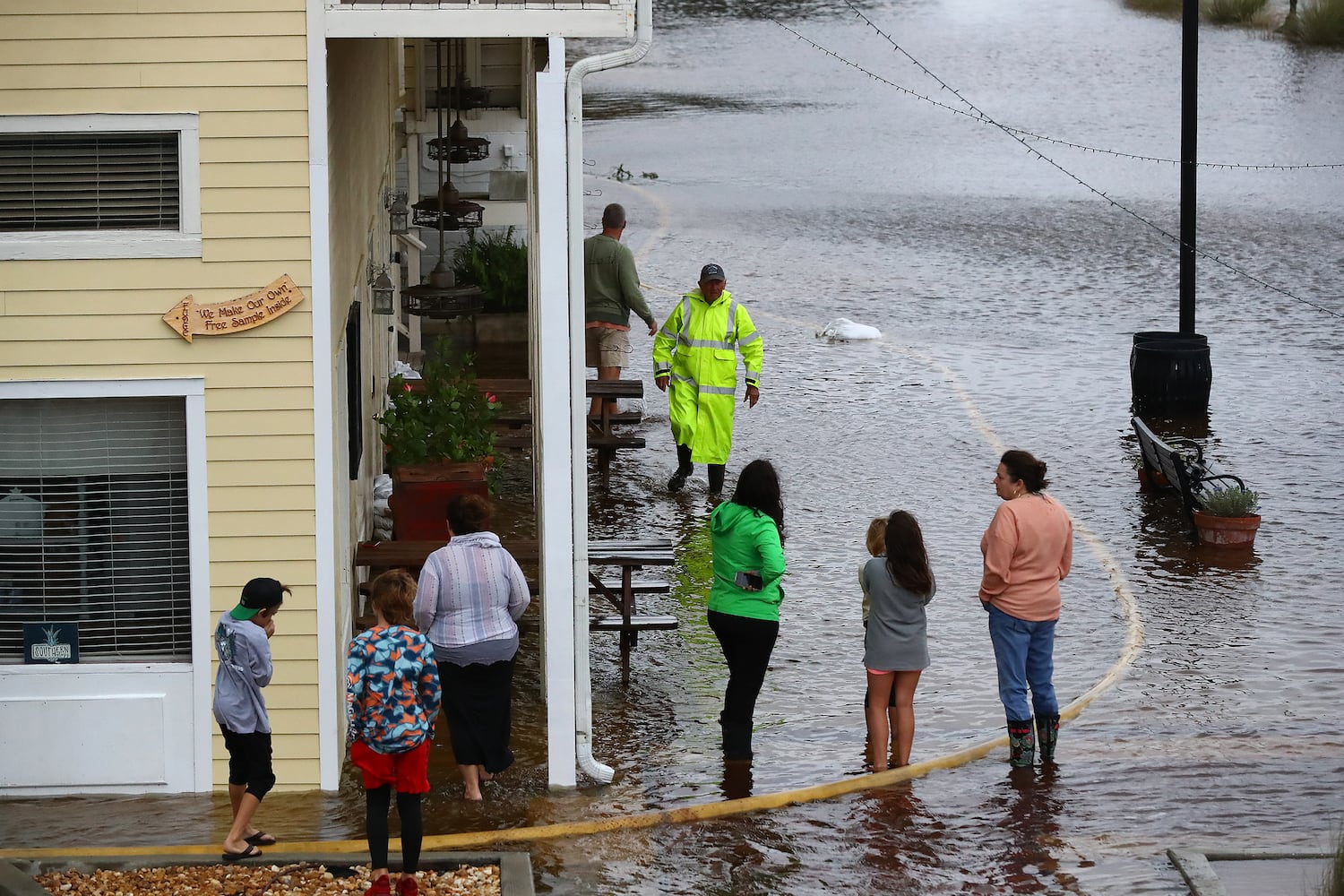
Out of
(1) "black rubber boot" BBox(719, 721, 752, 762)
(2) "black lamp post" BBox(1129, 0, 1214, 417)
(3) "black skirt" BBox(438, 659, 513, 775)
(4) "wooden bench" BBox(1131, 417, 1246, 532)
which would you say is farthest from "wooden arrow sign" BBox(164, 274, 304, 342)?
(2) "black lamp post" BBox(1129, 0, 1214, 417)

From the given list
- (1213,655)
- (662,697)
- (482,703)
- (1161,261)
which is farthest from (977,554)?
(1161,261)

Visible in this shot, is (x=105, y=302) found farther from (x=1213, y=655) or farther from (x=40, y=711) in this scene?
(x=1213, y=655)

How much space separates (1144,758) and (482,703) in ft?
10.6

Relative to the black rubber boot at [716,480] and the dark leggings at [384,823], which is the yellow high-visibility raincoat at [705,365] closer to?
the black rubber boot at [716,480]

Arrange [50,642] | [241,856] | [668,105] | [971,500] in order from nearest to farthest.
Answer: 1. [241,856]
2. [50,642]
3. [971,500]
4. [668,105]

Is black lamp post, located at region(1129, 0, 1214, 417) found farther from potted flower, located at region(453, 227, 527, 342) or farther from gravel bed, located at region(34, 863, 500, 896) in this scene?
gravel bed, located at region(34, 863, 500, 896)

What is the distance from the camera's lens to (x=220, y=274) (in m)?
8.77

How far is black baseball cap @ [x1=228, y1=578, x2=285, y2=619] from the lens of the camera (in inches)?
312

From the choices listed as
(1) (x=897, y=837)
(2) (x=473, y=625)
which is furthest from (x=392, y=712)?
(1) (x=897, y=837)

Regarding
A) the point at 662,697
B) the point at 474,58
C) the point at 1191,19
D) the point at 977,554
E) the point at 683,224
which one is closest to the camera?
the point at 662,697

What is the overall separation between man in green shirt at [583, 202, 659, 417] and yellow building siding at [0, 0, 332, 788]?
6.70m

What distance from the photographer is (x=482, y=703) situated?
29.1 ft

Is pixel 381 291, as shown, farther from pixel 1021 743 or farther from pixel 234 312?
pixel 1021 743

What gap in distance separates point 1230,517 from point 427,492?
5384mm
